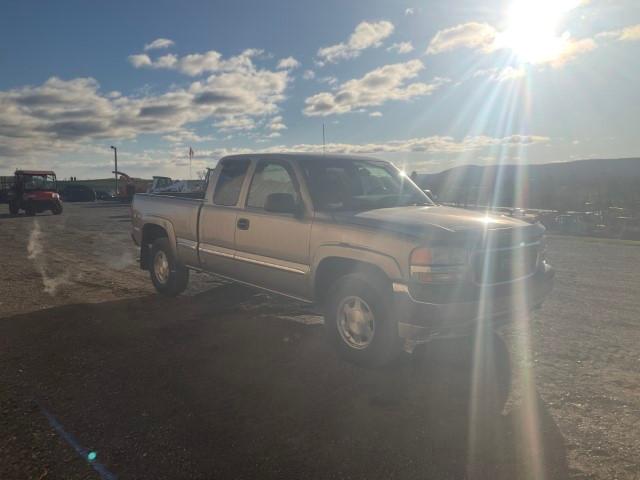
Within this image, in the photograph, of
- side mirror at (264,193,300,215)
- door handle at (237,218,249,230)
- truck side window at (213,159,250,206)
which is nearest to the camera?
side mirror at (264,193,300,215)

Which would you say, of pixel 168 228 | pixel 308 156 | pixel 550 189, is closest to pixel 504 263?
pixel 308 156

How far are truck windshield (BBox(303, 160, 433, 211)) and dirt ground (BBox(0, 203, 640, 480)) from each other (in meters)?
1.49

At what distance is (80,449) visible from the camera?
10.1 ft

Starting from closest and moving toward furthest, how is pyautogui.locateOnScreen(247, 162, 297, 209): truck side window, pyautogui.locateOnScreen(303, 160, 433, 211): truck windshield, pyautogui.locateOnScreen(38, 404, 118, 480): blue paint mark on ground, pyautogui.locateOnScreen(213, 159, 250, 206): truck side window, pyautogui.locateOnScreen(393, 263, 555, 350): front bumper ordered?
pyautogui.locateOnScreen(38, 404, 118, 480): blue paint mark on ground < pyautogui.locateOnScreen(393, 263, 555, 350): front bumper < pyautogui.locateOnScreen(303, 160, 433, 211): truck windshield < pyautogui.locateOnScreen(247, 162, 297, 209): truck side window < pyautogui.locateOnScreen(213, 159, 250, 206): truck side window

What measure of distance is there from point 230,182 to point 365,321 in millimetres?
2742

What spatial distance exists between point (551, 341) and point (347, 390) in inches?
94.9

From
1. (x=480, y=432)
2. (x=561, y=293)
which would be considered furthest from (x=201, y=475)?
(x=561, y=293)

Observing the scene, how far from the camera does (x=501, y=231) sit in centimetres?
434

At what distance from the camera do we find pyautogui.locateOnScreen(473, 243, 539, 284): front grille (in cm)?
417

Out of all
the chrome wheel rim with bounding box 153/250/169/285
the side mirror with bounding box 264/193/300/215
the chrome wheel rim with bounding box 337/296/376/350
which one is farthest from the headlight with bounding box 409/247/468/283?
the chrome wheel rim with bounding box 153/250/169/285

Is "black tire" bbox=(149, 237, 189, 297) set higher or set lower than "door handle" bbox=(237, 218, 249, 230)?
lower

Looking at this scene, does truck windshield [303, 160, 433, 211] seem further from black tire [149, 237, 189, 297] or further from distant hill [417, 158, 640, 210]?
distant hill [417, 158, 640, 210]

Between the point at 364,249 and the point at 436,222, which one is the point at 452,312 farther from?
the point at 364,249

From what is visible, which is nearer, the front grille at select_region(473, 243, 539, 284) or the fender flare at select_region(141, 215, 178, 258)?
the front grille at select_region(473, 243, 539, 284)
